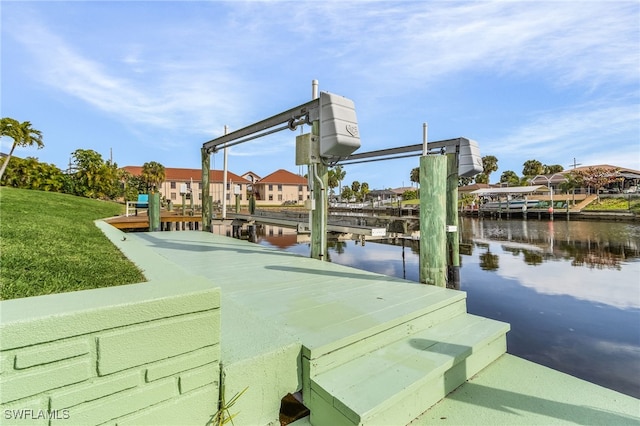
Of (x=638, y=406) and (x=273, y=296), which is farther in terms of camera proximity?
(x=273, y=296)

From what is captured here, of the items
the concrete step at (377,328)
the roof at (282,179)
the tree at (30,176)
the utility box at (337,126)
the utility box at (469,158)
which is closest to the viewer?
the concrete step at (377,328)

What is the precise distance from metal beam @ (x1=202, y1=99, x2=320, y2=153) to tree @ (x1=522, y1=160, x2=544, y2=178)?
71936 millimetres

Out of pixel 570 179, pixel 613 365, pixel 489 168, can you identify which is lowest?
pixel 613 365

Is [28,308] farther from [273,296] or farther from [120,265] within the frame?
[120,265]

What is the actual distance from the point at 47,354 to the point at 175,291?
1.79 ft

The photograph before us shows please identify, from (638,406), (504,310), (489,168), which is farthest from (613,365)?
(489,168)

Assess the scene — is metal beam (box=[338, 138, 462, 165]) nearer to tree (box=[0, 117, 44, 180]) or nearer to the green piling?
the green piling

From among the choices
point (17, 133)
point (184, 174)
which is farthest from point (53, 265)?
point (184, 174)

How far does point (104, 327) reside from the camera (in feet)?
4.68

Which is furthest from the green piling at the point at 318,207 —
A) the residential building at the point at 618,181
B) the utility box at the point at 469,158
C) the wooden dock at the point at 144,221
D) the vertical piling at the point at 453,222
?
the residential building at the point at 618,181

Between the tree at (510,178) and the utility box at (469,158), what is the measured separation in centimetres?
6246

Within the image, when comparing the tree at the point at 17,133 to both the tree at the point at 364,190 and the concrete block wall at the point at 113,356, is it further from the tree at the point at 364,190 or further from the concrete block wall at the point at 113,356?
the tree at the point at 364,190

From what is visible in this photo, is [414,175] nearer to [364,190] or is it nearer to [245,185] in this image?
[364,190]

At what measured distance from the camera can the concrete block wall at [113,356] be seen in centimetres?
128
